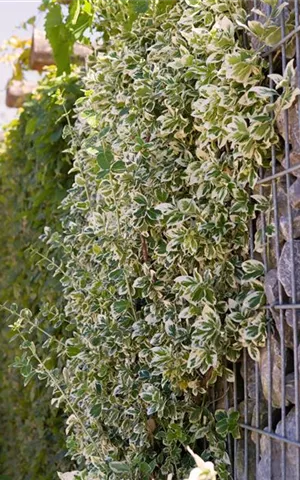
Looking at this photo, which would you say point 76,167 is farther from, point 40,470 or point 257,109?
point 40,470

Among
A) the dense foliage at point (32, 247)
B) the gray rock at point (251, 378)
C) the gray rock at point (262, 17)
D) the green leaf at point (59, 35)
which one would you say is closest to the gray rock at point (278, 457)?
the gray rock at point (251, 378)

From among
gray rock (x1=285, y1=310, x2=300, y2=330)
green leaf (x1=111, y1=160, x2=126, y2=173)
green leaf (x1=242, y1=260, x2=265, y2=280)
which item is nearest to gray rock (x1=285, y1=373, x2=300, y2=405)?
gray rock (x1=285, y1=310, x2=300, y2=330)

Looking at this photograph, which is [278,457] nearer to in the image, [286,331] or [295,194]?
[286,331]

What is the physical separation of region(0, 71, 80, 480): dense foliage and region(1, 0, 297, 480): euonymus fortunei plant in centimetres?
61

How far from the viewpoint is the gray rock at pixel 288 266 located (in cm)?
150

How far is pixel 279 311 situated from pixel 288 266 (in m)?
0.11

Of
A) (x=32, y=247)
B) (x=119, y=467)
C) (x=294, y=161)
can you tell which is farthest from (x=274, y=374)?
(x=32, y=247)

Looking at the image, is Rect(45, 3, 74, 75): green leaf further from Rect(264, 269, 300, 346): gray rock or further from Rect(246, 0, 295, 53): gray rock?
Rect(264, 269, 300, 346): gray rock

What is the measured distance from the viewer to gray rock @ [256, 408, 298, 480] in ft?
4.97

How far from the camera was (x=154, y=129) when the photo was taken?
198 cm

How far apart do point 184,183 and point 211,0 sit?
44 cm

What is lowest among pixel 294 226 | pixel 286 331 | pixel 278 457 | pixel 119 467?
pixel 119 467

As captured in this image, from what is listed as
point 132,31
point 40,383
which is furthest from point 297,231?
point 40,383

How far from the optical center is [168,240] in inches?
77.4
